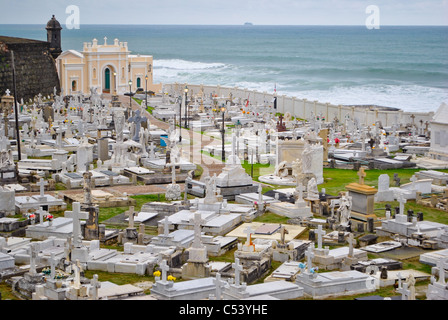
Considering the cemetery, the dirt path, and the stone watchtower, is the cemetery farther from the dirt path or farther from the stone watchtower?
the stone watchtower

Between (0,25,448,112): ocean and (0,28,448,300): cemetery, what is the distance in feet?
133

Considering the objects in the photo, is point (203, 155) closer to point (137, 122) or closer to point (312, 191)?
point (137, 122)

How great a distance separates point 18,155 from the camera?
31109 millimetres

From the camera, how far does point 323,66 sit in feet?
400

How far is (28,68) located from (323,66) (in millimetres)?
71266

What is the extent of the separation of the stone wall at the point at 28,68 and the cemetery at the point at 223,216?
53.2ft

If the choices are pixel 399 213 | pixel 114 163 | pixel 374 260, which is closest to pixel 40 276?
pixel 374 260

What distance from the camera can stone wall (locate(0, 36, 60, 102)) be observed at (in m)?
55.2

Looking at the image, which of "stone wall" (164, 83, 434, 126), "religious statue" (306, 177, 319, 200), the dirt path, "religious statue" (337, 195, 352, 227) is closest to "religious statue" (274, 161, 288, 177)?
the dirt path

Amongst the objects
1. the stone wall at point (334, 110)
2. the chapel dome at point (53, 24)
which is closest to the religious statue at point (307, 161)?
the stone wall at point (334, 110)

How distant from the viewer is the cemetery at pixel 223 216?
50.3 feet

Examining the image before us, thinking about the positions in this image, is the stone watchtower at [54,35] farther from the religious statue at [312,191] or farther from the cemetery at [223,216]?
the religious statue at [312,191]

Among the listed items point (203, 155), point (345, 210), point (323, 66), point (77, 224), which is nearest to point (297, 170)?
point (345, 210)

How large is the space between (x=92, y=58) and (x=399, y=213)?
135 ft
